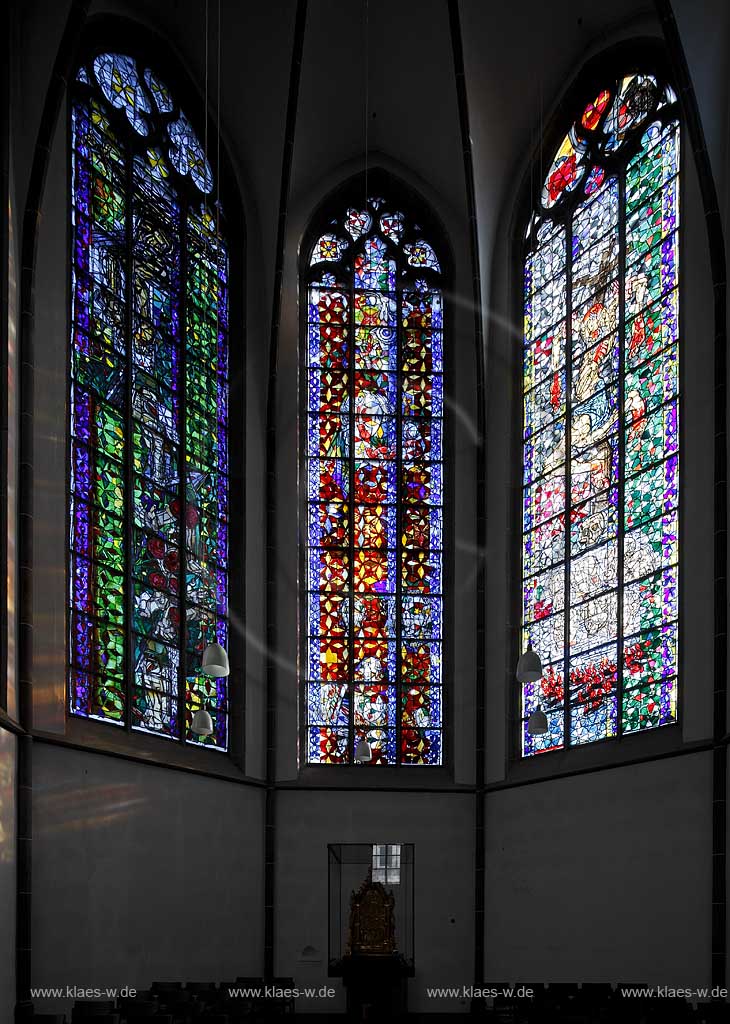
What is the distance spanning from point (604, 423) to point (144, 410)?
223 inches

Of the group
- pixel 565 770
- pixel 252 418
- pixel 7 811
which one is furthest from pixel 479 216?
pixel 7 811

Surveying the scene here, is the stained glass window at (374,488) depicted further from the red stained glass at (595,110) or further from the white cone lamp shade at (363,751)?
the red stained glass at (595,110)

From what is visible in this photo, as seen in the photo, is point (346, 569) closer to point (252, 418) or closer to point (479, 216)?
point (252, 418)

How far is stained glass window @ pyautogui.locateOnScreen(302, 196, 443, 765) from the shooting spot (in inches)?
792

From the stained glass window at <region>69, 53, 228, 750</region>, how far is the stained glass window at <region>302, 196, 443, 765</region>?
1.60 metres

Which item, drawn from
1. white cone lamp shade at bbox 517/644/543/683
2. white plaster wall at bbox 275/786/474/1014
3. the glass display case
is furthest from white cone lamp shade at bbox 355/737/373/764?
white cone lamp shade at bbox 517/644/543/683

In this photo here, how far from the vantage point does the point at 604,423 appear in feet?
58.0

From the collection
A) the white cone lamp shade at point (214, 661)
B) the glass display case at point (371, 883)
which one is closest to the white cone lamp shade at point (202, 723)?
the white cone lamp shade at point (214, 661)

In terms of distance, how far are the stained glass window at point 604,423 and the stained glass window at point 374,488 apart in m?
1.70

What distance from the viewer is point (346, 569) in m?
20.4

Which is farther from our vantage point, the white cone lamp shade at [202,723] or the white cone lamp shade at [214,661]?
the white cone lamp shade at [202,723]

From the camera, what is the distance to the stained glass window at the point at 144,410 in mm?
16250

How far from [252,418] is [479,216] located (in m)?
4.29

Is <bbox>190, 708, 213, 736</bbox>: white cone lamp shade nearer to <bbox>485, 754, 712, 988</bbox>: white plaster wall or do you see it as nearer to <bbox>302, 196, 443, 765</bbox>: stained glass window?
<bbox>485, 754, 712, 988</bbox>: white plaster wall
